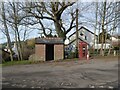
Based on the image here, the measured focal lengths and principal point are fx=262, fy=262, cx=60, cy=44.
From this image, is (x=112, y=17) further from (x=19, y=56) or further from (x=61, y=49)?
(x=19, y=56)

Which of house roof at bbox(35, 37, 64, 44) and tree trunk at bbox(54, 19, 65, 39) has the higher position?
tree trunk at bbox(54, 19, 65, 39)

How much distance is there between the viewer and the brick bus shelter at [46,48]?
29422 millimetres

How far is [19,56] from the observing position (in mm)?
37562

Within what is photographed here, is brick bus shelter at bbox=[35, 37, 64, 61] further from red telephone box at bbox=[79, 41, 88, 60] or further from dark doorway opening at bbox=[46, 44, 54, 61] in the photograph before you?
red telephone box at bbox=[79, 41, 88, 60]

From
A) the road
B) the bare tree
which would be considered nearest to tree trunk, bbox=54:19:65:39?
the bare tree

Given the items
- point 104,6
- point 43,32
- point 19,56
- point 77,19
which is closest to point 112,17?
point 104,6

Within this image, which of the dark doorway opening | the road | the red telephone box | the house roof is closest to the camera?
the road

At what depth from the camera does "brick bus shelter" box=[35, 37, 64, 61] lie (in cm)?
2942

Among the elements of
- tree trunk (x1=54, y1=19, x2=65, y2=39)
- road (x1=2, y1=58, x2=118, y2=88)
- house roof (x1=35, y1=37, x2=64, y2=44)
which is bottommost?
road (x1=2, y1=58, x2=118, y2=88)

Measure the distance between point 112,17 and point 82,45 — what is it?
8751mm

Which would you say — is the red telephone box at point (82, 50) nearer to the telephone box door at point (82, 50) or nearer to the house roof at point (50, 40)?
the telephone box door at point (82, 50)

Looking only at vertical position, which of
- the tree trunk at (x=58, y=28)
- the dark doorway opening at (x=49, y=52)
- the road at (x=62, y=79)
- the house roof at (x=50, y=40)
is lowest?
the road at (x=62, y=79)

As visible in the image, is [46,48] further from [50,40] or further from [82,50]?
[82,50]

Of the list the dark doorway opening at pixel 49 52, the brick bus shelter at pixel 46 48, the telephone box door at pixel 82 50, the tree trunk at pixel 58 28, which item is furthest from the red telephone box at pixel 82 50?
the tree trunk at pixel 58 28
